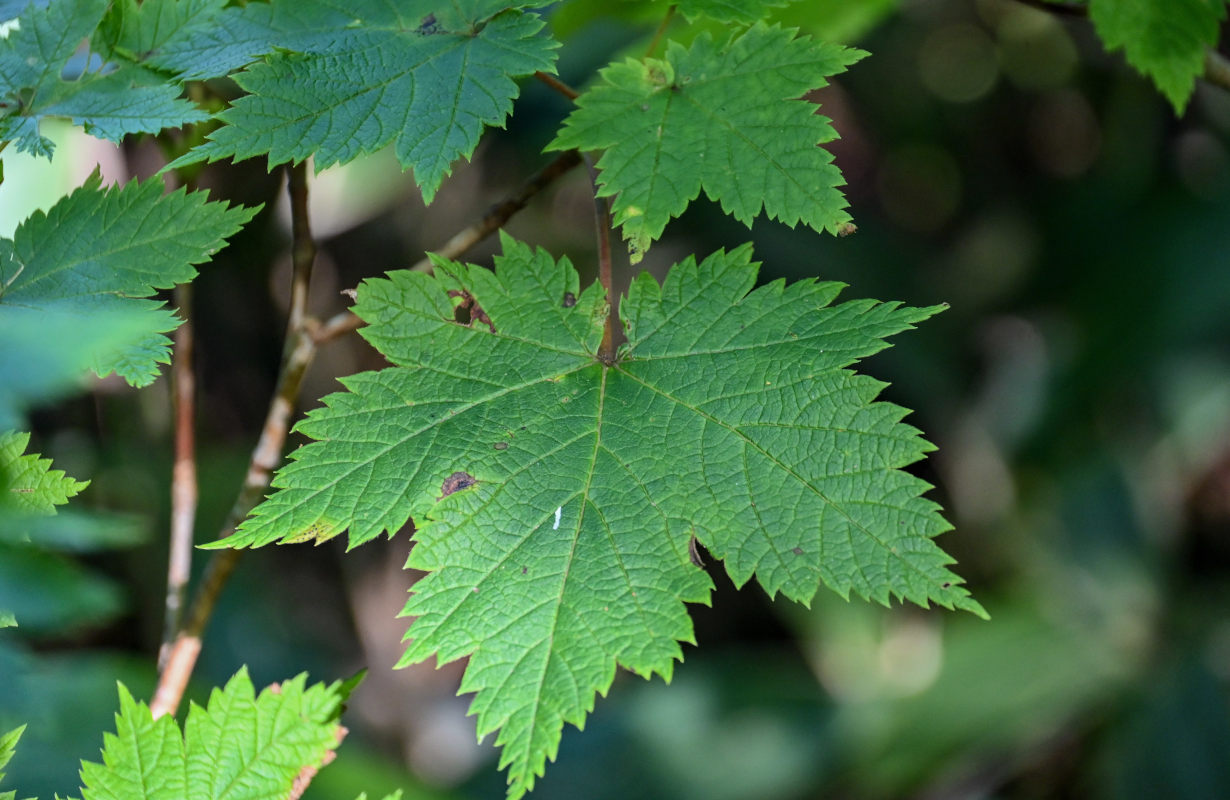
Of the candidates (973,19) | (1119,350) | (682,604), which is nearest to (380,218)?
(973,19)

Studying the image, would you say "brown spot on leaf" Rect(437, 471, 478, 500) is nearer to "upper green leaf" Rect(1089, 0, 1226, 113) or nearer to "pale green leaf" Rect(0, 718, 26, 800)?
"pale green leaf" Rect(0, 718, 26, 800)

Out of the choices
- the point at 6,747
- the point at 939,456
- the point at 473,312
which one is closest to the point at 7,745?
the point at 6,747

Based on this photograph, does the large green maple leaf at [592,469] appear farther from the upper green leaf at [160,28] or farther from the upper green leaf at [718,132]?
the upper green leaf at [160,28]

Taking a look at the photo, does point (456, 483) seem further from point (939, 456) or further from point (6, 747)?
point (939, 456)

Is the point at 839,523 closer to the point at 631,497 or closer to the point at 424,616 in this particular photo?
the point at 631,497

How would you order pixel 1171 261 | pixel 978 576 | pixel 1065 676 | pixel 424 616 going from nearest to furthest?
pixel 424 616 < pixel 1065 676 < pixel 1171 261 < pixel 978 576
